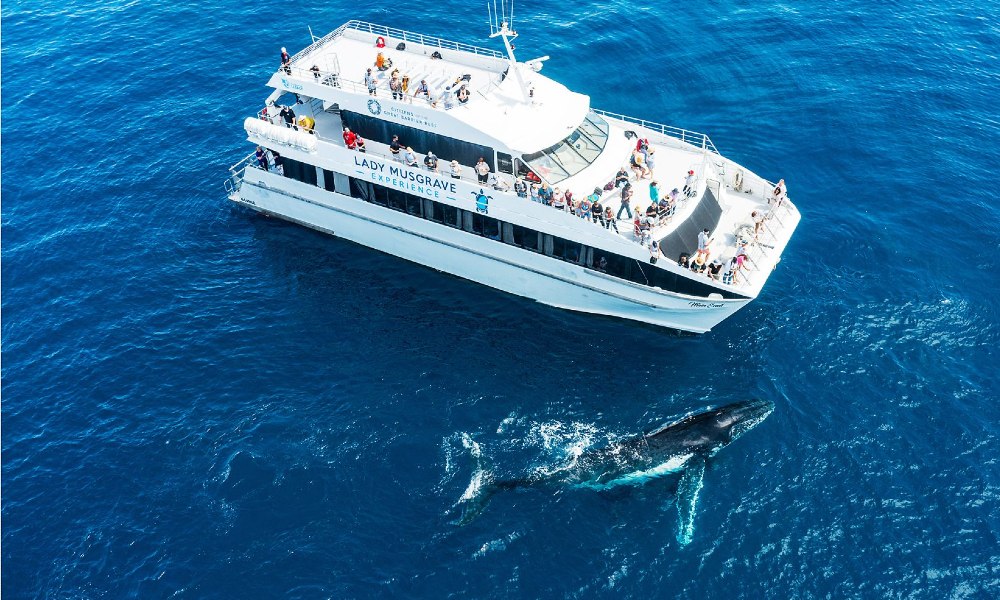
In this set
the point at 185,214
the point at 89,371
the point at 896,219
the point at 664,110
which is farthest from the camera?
the point at 664,110

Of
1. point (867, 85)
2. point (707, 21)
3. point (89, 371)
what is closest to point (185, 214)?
point (89, 371)

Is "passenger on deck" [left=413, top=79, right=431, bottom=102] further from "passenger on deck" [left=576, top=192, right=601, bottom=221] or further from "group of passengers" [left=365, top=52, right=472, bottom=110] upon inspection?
"passenger on deck" [left=576, top=192, right=601, bottom=221]

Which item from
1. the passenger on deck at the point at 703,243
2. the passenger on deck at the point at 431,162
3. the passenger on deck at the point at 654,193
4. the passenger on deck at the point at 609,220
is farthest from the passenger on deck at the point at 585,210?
the passenger on deck at the point at 431,162

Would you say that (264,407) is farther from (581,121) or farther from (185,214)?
(581,121)

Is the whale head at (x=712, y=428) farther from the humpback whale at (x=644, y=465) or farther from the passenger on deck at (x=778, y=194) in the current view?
the passenger on deck at (x=778, y=194)

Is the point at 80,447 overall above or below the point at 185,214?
below

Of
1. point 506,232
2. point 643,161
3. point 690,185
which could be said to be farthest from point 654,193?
point 506,232

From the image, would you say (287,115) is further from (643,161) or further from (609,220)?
(643,161)
